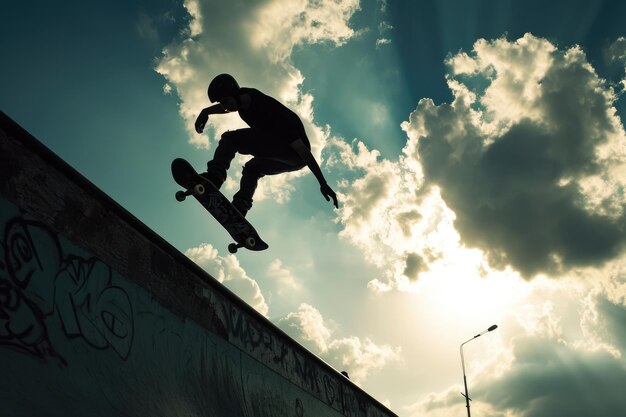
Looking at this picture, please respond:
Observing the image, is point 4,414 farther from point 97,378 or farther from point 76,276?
point 76,276

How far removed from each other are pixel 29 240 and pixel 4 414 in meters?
1.18

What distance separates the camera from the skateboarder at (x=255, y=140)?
6039 mm

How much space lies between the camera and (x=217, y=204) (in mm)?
6348

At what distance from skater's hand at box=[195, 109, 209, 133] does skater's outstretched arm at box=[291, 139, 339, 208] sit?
4.07 feet

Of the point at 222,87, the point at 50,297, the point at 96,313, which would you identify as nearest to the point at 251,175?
the point at 222,87

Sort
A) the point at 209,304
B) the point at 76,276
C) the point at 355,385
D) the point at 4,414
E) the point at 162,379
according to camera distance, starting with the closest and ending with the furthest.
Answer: the point at 4,414
the point at 76,276
the point at 162,379
the point at 209,304
the point at 355,385

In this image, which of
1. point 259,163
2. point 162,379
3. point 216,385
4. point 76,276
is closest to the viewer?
point 76,276

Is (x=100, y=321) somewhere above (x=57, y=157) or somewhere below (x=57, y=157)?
below

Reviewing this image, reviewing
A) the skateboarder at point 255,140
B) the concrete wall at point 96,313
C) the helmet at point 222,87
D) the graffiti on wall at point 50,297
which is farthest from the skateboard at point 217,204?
the graffiti on wall at point 50,297

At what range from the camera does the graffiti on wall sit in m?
2.77

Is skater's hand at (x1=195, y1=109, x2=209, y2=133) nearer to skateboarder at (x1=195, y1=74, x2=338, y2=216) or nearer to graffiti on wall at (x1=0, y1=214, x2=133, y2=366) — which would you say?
skateboarder at (x1=195, y1=74, x2=338, y2=216)

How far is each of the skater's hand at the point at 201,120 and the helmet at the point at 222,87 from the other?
363 millimetres

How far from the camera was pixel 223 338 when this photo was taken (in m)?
5.14

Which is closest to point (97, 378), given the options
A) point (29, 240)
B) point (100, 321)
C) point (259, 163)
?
point (100, 321)
